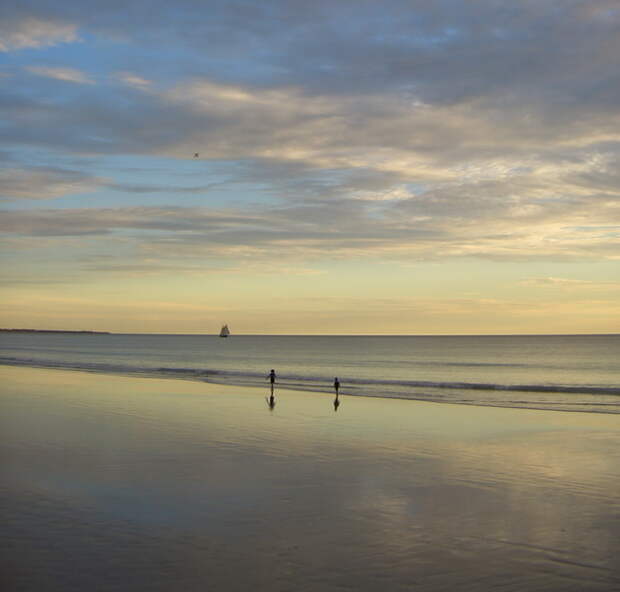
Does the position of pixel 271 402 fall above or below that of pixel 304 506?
below

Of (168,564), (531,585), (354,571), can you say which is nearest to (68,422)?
(168,564)

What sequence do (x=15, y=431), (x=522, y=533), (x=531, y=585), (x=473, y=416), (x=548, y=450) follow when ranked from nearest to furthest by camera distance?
(x=531, y=585)
(x=522, y=533)
(x=548, y=450)
(x=15, y=431)
(x=473, y=416)

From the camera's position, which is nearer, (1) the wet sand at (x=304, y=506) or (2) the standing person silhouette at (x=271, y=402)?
(1) the wet sand at (x=304, y=506)

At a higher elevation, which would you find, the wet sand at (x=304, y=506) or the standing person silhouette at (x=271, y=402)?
the wet sand at (x=304, y=506)

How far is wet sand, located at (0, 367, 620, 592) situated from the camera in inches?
351

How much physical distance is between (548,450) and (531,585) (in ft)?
37.7

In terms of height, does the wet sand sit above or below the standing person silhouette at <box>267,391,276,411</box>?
above

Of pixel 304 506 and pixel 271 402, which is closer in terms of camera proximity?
pixel 304 506

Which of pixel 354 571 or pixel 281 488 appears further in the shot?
pixel 281 488

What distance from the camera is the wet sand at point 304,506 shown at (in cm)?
891

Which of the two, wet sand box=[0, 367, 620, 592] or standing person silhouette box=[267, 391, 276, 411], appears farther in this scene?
standing person silhouette box=[267, 391, 276, 411]

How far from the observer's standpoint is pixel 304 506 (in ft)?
40.3

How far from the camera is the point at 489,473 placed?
1561 cm

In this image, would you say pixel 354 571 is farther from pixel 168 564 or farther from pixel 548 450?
pixel 548 450
